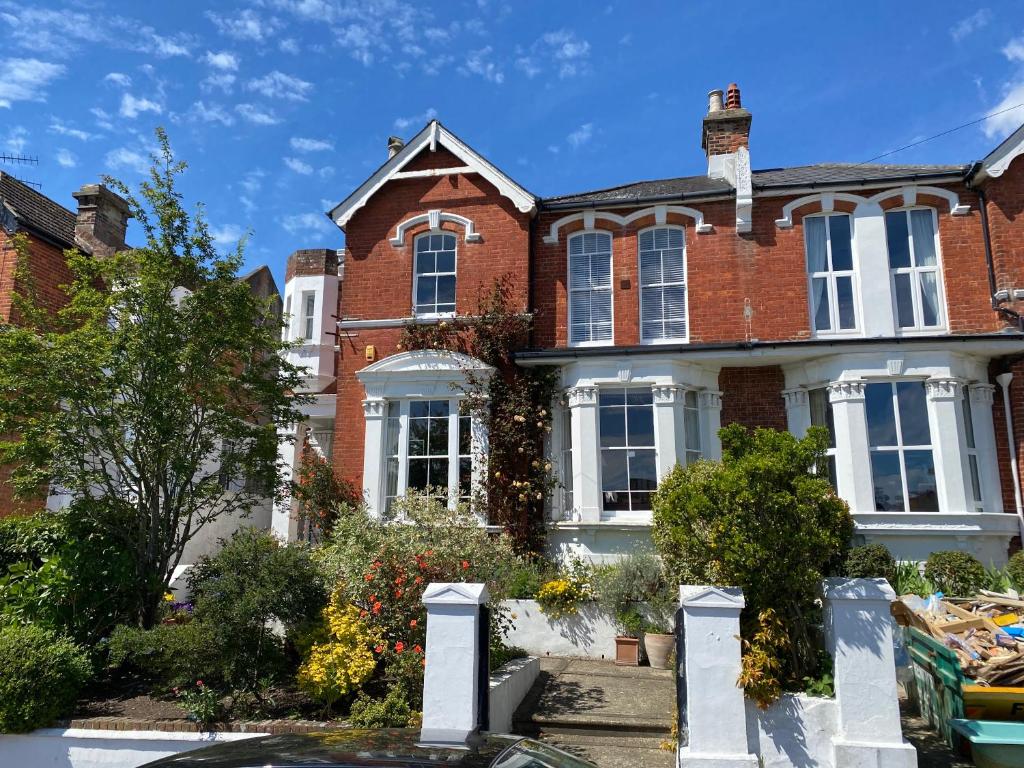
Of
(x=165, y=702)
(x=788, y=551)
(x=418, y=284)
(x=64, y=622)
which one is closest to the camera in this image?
(x=788, y=551)

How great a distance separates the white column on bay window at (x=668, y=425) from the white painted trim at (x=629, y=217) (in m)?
3.43

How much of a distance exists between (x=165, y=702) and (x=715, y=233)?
11791 mm

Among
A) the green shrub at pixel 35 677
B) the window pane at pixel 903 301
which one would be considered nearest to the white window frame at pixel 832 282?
the window pane at pixel 903 301

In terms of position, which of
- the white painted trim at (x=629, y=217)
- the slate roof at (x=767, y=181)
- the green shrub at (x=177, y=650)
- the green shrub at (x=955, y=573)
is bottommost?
the green shrub at (x=177, y=650)

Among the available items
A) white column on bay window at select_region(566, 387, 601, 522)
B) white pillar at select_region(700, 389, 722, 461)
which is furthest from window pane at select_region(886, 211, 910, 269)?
white column on bay window at select_region(566, 387, 601, 522)

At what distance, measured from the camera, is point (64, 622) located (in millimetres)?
8789

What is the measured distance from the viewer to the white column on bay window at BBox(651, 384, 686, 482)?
1269 centimetres

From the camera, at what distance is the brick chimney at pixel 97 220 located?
1700cm

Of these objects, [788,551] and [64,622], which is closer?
[788,551]

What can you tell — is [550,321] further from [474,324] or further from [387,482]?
[387,482]

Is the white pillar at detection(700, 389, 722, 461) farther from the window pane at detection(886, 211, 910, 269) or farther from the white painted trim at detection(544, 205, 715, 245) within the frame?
the window pane at detection(886, 211, 910, 269)

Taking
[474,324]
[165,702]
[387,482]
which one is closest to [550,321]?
[474,324]

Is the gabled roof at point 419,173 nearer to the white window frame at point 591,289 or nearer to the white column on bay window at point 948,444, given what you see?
the white window frame at point 591,289

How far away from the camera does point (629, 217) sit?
46.8 feet
